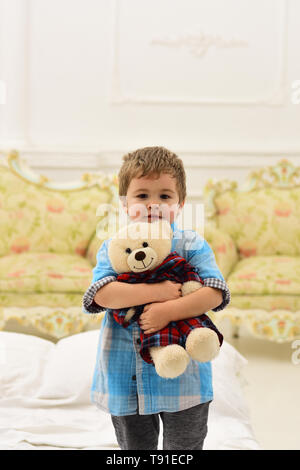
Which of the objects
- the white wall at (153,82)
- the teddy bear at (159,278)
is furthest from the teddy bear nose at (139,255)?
the white wall at (153,82)

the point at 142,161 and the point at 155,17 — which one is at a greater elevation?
the point at 155,17

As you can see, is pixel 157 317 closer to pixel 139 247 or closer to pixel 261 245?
pixel 139 247

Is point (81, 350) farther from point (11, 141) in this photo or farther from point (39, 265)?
point (11, 141)

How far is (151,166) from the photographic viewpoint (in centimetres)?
76

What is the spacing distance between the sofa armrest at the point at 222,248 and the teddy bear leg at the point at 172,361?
7.35 ft

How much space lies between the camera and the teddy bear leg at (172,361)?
658mm

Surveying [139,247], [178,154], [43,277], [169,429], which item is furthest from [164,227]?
[178,154]

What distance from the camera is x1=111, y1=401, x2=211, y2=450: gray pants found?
834 millimetres

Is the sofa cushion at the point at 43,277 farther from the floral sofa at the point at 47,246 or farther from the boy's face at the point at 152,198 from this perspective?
the boy's face at the point at 152,198

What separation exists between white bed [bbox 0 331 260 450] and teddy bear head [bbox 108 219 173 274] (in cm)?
85

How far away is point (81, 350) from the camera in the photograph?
1824 mm
